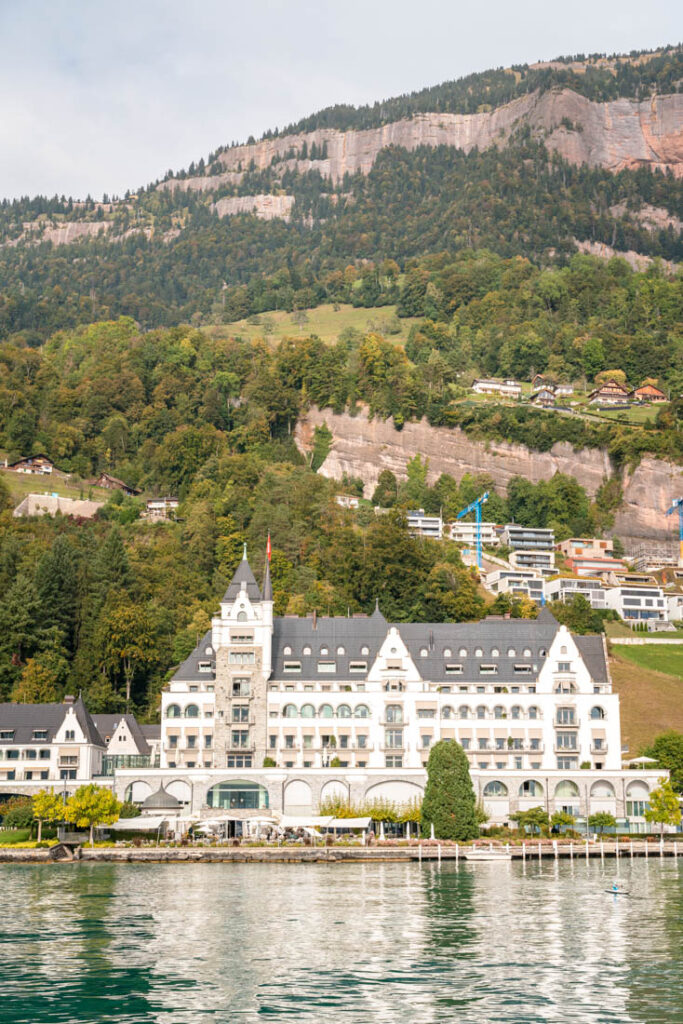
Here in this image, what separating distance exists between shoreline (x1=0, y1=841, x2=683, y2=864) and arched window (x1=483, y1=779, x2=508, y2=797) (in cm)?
1423

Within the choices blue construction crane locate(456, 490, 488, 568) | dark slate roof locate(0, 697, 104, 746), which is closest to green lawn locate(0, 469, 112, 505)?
blue construction crane locate(456, 490, 488, 568)

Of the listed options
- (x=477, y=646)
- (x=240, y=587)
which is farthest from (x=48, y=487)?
(x=477, y=646)

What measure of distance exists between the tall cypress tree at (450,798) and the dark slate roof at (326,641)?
19418 mm

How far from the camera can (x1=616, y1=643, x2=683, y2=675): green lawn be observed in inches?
5344

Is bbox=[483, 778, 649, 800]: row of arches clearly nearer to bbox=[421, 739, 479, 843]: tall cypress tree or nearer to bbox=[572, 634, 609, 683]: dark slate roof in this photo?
bbox=[572, 634, 609, 683]: dark slate roof

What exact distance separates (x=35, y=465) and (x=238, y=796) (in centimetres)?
9916

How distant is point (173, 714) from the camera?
105 m

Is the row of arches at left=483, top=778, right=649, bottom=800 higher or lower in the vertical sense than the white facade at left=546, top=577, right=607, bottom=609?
lower

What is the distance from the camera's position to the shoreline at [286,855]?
84.3 metres

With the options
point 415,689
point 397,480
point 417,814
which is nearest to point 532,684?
point 415,689

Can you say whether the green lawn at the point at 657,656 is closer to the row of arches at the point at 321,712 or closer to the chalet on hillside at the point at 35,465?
the row of arches at the point at 321,712

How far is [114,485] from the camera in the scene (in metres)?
190

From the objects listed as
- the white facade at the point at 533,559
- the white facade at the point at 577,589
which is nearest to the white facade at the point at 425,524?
the white facade at the point at 533,559

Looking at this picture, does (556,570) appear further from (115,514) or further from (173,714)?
(173,714)
